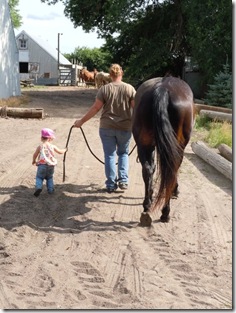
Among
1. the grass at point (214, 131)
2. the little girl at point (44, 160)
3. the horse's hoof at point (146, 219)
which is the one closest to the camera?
the horse's hoof at point (146, 219)

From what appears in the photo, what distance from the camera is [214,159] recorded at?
979 cm

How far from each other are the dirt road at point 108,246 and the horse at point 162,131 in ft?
1.49

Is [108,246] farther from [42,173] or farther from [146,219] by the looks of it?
[42,173]

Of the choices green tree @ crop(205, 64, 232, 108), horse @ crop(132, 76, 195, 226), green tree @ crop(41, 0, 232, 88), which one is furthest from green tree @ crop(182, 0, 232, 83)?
horse @ crop(132, 76, 195, 226)

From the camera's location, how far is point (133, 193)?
24.4 feet

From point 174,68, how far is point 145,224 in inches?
968

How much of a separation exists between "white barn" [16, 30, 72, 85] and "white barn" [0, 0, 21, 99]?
37.1 metres

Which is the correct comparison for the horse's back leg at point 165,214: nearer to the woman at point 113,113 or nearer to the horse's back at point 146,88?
the horse's back at point 146,88

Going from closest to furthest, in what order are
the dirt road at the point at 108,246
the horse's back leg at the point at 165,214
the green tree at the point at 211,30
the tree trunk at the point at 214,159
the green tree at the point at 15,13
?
the dirt road at the point at 108,246, the horse's back leg at the point at 165,214, the tree trunk at the point at 214,159, the green tree at the point at 211,30, the green tree at the point at 15,13

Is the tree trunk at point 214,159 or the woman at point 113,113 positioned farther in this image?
the tree trunk at point 214,159

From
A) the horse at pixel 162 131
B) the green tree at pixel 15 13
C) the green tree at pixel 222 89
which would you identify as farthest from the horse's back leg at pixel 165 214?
the green tree at pixel 15 13

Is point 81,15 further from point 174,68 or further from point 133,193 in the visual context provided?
point 133,193

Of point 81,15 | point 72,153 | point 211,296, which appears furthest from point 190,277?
point 81,15

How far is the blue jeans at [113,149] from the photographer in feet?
23.9
